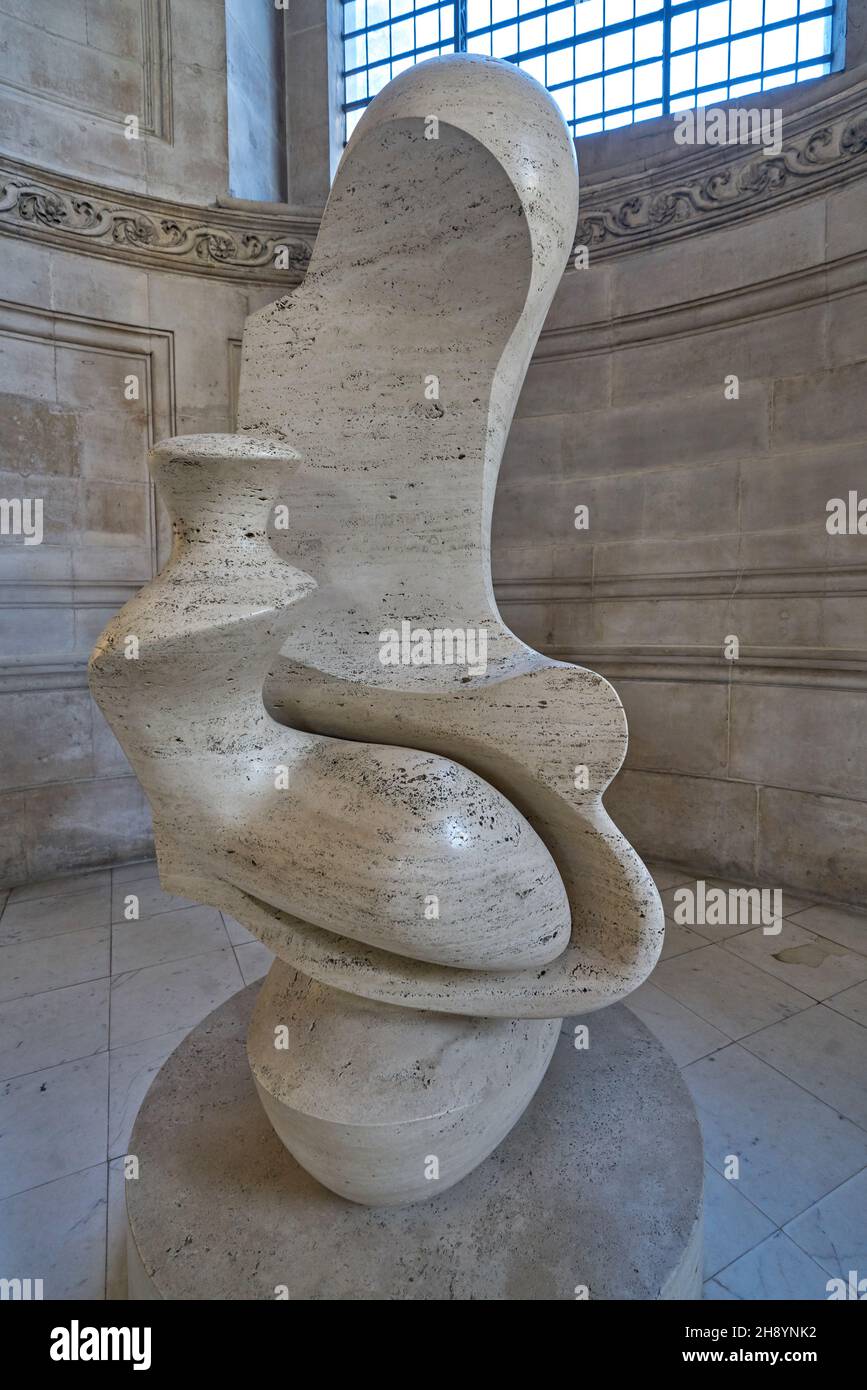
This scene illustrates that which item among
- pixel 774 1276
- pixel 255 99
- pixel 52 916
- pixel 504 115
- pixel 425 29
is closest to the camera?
pixel 504 115

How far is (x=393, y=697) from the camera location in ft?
4.93

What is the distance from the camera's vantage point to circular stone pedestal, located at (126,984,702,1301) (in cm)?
130

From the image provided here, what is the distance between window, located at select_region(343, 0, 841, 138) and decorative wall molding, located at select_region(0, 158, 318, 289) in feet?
5.13

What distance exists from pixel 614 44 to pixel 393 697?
5257 mm

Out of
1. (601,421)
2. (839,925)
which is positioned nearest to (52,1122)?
(839,925)

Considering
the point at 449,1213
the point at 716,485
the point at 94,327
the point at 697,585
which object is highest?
the point at 94,327

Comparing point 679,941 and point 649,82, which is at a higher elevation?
point 649,82

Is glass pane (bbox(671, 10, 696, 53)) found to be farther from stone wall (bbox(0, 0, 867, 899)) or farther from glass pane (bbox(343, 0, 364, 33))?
glass pane (bbox(343, 0, 364, 33))

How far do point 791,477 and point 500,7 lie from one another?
3.96m

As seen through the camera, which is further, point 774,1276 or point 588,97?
point 588,97

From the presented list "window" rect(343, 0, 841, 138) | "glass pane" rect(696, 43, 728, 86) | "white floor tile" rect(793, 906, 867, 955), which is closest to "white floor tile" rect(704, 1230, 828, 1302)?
"white floor tile" rect(793, 906, 867, 955)

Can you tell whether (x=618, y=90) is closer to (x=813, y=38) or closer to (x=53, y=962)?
(x=813, y=38)
